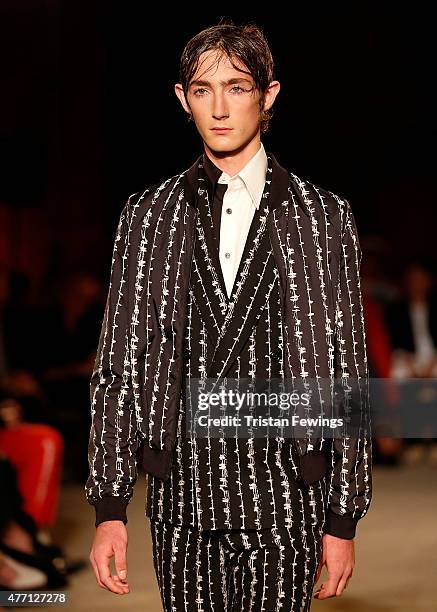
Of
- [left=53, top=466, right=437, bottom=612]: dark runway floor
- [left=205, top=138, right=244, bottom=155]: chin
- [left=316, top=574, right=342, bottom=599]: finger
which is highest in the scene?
[left=205, top=138, right=244, bottom=155]: chin

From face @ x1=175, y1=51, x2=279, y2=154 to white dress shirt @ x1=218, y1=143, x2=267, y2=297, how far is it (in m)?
0.04

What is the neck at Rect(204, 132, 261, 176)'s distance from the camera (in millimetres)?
1583

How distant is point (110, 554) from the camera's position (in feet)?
5.03

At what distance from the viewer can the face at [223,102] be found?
1549 mm

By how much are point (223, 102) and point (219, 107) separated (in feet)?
0.04

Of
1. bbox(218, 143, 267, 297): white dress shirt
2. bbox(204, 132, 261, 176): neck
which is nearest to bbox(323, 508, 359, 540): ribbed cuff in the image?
bbox(218, 143, 267, 297): white dress shirt

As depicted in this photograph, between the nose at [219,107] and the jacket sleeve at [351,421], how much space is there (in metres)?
0.25
